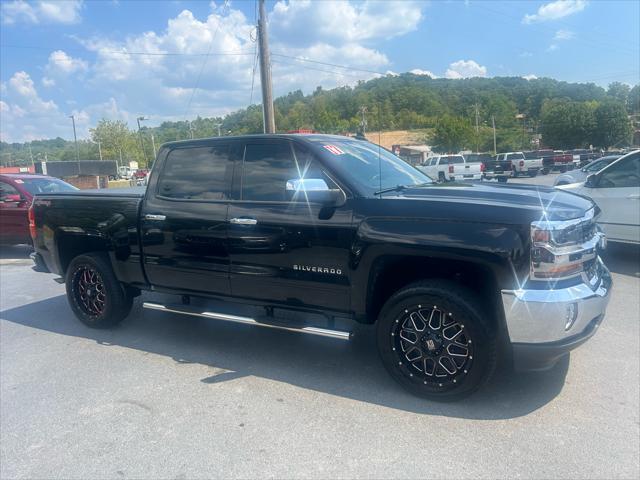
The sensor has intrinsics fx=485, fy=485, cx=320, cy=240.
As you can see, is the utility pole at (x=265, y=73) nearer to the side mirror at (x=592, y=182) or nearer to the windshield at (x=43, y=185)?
the windshield at (x=43, y=185)

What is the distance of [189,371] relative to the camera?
422cm

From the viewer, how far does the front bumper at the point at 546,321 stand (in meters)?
3.09

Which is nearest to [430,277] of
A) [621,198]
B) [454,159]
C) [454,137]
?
[621,198]

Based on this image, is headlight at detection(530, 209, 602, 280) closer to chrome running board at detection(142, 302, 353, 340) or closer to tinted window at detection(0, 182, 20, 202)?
chrome running board at detection(142, 302, 353, 340)

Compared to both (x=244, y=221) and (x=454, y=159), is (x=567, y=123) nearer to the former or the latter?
(x=454, y=159)

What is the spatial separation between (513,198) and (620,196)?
490 cm

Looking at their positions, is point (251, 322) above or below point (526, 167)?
below

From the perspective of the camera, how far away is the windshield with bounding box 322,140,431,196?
3.95 metres

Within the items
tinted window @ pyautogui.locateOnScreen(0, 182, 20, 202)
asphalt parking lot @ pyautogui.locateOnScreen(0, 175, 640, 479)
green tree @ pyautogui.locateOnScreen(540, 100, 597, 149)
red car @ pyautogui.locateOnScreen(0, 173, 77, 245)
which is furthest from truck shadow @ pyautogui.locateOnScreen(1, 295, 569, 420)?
green tree @ pyautogui.locateOnScreen(540, 100, 597, 149)

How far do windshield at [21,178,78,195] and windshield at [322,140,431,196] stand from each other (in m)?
7.76

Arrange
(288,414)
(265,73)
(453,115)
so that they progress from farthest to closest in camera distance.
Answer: (453,115) → (265,73) → (288,414)

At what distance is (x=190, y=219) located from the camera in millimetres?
4488

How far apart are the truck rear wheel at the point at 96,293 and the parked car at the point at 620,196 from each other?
6423 millimetres

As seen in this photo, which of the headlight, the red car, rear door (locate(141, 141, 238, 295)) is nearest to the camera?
the headlight
